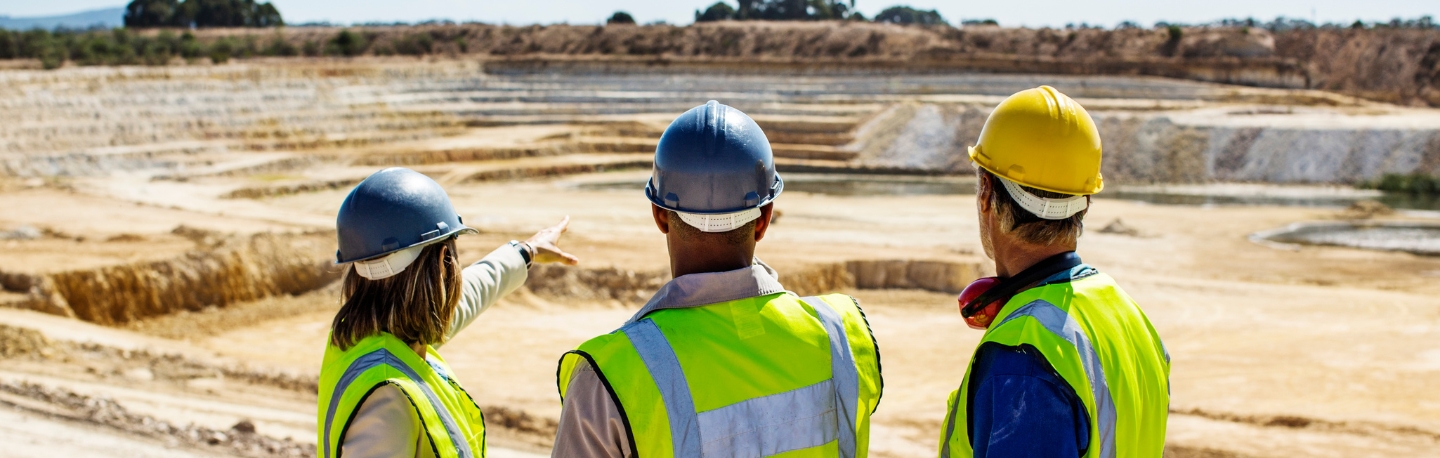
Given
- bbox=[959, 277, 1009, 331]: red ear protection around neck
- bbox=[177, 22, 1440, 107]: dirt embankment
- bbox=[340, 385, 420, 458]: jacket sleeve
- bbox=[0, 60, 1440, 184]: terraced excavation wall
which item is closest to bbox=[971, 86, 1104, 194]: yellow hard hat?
bbox=[959, 277, 1009, 331]: red ear protection around neck

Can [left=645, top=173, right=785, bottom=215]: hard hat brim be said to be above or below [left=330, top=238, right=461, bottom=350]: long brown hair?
above

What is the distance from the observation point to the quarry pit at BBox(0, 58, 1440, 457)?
8.43 m

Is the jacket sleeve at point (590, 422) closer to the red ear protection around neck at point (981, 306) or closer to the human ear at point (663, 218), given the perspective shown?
the human ear at point (663, 218)

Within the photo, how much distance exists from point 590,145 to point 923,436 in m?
25.4

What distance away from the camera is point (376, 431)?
7.59ft

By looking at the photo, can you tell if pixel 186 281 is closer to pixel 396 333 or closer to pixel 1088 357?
pixel 396 333

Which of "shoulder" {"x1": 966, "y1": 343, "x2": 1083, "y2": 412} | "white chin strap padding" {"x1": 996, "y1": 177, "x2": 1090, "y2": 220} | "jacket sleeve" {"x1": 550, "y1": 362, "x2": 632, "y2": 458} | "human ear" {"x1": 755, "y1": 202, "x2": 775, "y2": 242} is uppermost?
"white chin strap padding" {"x1": 996, "y1": 177, "x2": 1090, "y2": 220}

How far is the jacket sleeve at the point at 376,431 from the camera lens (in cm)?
231

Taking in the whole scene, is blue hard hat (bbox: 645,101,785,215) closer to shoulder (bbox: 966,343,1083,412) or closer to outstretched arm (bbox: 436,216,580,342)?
shoulder (bbox: 966,343,1083,412)

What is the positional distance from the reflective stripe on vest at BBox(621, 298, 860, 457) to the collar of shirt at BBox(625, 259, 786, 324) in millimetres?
84

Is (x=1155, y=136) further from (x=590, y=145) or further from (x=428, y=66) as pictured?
(x=428, y=66)

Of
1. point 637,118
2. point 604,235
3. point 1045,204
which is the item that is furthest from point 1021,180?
point 637,118

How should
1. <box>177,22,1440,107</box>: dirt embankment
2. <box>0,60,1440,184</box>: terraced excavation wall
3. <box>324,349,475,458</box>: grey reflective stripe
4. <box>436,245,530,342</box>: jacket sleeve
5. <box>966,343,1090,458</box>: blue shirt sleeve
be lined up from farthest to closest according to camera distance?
<box>177,22,1440,107</box>: dirt embankment → <box>0,60,1440,184</box>: terraced excavation wall → <box>436,245,530,342</box>: jacket sleeve → <box>324,349,475,458</box>: grey reflective stripe → <box>966,343,1090,458</box>: blue shirt sleeve

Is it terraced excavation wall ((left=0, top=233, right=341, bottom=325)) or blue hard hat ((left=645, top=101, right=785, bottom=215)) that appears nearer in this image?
blue hard hat ((left=645, top=101, right=785, bottom=215))
